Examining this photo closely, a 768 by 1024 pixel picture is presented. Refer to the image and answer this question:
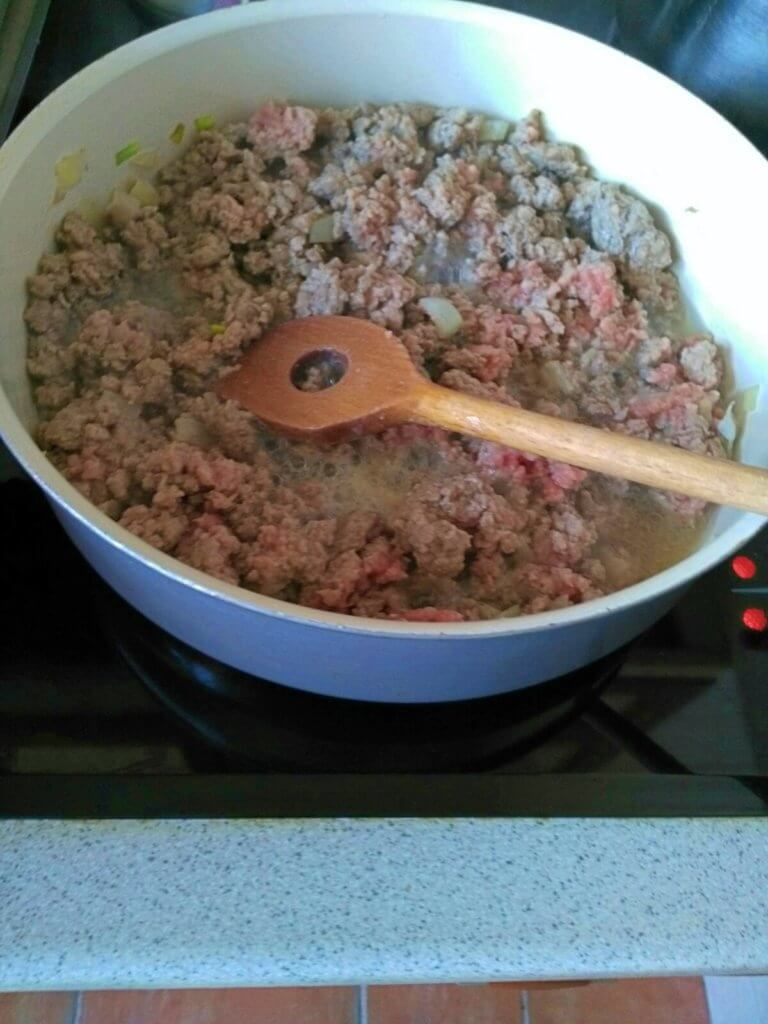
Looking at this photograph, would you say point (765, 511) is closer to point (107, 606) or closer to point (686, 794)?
point (686, 794)

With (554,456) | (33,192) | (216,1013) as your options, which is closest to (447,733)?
(554,456)

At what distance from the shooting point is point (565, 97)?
3.34ft

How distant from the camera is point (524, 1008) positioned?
1.55 metres

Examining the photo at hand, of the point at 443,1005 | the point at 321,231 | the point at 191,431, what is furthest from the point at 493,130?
the point at 443,1005

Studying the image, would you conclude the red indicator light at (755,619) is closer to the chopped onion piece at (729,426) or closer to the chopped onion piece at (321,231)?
the chopped onion piece at (729,426)

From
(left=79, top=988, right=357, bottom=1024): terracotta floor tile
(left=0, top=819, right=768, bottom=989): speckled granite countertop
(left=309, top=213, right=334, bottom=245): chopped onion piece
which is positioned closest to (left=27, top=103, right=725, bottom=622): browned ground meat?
(left=309, top=213, right=334, bottom=245): chopped onion piece

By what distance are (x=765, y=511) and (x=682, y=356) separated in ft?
1.09

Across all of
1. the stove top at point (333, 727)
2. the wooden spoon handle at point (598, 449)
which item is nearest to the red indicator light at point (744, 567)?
the stove top at point (333, 727)

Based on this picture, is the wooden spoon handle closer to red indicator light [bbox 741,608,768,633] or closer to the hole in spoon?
the hole in spoon

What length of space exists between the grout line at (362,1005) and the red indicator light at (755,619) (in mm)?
992

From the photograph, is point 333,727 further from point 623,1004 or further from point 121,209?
point 623,1004

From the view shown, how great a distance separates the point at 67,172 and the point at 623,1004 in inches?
57.4

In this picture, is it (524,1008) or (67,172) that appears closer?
(67,172)

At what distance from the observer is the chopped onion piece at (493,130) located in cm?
106
